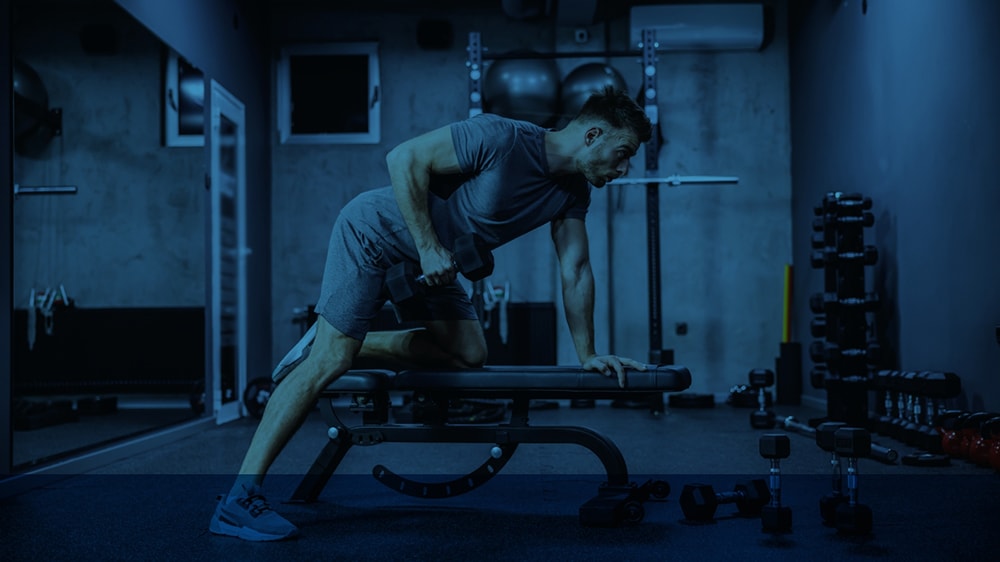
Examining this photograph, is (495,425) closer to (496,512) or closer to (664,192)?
(496,512)

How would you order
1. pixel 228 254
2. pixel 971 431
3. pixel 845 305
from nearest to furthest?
pixel 971 431 → pixel 845 305 → pixel 228 254

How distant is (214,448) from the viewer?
3.77m

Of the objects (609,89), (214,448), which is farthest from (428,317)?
(214,448)

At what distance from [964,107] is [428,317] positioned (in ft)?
7.86

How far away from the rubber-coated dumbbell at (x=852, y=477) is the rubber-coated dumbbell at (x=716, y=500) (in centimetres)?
23

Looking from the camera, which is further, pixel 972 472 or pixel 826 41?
pixel 826 41

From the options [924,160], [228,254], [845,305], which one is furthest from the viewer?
[228,254]

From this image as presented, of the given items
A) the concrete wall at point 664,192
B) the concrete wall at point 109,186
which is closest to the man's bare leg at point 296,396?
the concrete wall at point 109,186

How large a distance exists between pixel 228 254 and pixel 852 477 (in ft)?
12.7

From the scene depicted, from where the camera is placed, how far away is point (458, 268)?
214cm

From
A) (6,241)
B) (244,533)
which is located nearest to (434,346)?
(244,533)

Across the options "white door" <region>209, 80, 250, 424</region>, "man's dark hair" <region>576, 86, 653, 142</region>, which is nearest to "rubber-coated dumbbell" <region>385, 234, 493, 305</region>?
"man's dark hair" <region>576, 86, 653, 142</region>

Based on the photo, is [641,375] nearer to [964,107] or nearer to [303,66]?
[964,107]

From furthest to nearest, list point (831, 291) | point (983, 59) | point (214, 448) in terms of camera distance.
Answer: point (831, 291) → point (214, 448) → point (983, 59)
